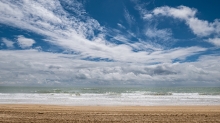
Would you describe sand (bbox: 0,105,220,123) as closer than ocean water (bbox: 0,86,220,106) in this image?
Yes

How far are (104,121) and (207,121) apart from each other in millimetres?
5696

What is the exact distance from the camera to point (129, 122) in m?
9.95

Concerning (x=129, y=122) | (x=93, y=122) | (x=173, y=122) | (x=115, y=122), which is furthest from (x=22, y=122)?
(x=173, y=122)

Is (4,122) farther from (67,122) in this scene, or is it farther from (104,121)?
(104,121)

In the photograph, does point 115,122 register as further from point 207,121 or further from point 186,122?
point 207,121

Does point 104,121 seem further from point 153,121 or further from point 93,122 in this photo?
point 153,121

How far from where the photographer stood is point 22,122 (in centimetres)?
989

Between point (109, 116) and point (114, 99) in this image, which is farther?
point (114, 99)

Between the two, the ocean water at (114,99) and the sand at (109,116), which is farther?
the ocean water at (114,99)

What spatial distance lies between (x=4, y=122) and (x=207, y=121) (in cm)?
1112

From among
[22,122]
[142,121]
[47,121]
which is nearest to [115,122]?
[142,121]

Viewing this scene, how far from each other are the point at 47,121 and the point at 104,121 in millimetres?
3182

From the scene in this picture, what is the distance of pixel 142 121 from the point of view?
10.2 metres

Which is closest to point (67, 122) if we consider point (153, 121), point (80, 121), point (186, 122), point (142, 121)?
point (80, 121)
